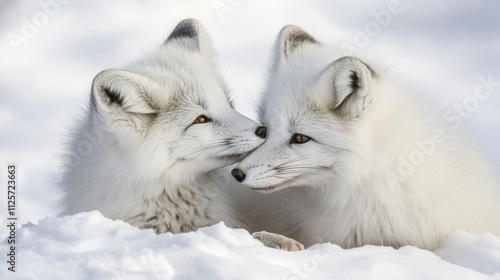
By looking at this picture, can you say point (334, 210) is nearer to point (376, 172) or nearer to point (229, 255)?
point (376, 172)

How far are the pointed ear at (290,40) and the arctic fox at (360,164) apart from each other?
0.27 m

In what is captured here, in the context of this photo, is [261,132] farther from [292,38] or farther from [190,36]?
[190,36]

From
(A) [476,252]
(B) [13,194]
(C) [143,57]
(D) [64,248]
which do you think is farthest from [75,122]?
(A) [476,252]

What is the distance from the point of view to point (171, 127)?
380cm

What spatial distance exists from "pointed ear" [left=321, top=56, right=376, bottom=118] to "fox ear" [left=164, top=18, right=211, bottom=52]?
1.11m

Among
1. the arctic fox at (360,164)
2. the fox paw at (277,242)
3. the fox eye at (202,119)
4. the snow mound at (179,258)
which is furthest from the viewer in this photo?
the fox eye at (202,119)

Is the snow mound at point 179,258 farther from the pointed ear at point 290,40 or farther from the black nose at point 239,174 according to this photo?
the pointed ear at point 290,40

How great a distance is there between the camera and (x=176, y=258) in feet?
8.94

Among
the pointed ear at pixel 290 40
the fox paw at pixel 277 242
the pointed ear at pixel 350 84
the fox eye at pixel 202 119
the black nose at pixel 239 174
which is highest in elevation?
the pointed ear at pixel 290 40

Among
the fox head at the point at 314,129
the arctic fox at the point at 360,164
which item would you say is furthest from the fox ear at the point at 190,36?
the fox head at the point at 314,129

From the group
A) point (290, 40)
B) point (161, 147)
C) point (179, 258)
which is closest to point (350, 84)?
point (290, 40)

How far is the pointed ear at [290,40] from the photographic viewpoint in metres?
4.50

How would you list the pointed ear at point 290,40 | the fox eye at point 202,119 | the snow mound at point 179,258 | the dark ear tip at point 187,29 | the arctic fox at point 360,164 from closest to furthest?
the snow mound at point 179,258 → the arctic fox at point 360,164 → the fox eye at point 202,119 → the pointed ear at point 290,40 → the dark ear tip at point 187,29

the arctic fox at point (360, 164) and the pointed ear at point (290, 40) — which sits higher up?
the pointed ear at point (290, 40)
